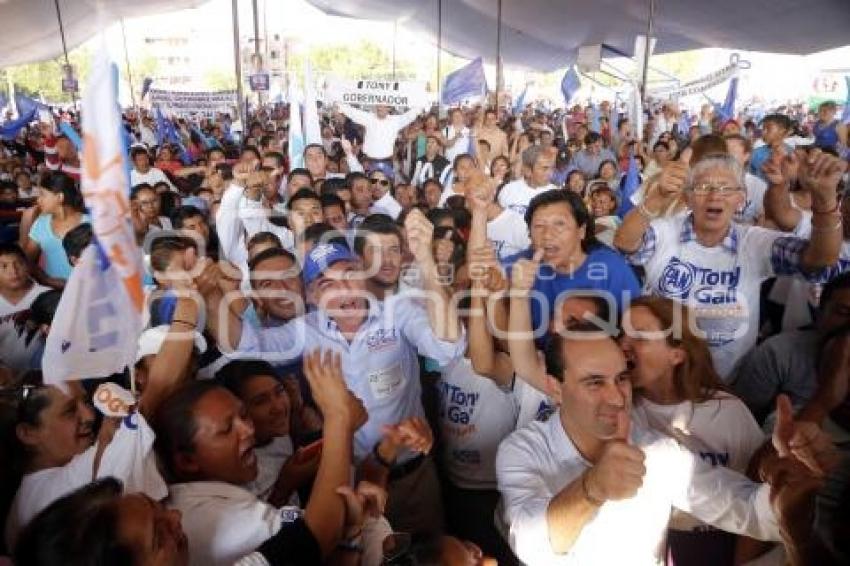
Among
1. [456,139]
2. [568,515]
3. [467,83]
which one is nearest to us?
[568,515]

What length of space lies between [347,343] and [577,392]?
3.37ft

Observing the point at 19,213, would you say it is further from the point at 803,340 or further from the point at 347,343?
the point at 803,340

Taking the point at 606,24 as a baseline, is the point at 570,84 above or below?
below

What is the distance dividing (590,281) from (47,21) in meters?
21.2

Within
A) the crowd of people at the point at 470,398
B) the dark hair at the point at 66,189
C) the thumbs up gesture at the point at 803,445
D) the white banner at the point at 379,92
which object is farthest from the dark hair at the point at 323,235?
the white banner at the point at 379,92

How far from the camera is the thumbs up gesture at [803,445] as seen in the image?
1.51m

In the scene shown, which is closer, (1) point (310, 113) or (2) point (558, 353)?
(2) point (558, 353)

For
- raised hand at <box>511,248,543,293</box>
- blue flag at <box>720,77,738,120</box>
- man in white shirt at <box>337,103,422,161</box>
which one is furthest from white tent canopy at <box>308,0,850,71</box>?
raised hand at <box>511,248,543,293</box>

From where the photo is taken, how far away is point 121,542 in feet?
4.37

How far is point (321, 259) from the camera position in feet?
8.66

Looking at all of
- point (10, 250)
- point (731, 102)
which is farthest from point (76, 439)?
point (731, 102)

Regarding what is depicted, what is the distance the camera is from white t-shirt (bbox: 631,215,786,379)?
8.85 feet

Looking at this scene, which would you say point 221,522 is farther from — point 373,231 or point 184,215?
point 184,215

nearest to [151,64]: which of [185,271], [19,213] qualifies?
[19,213]
